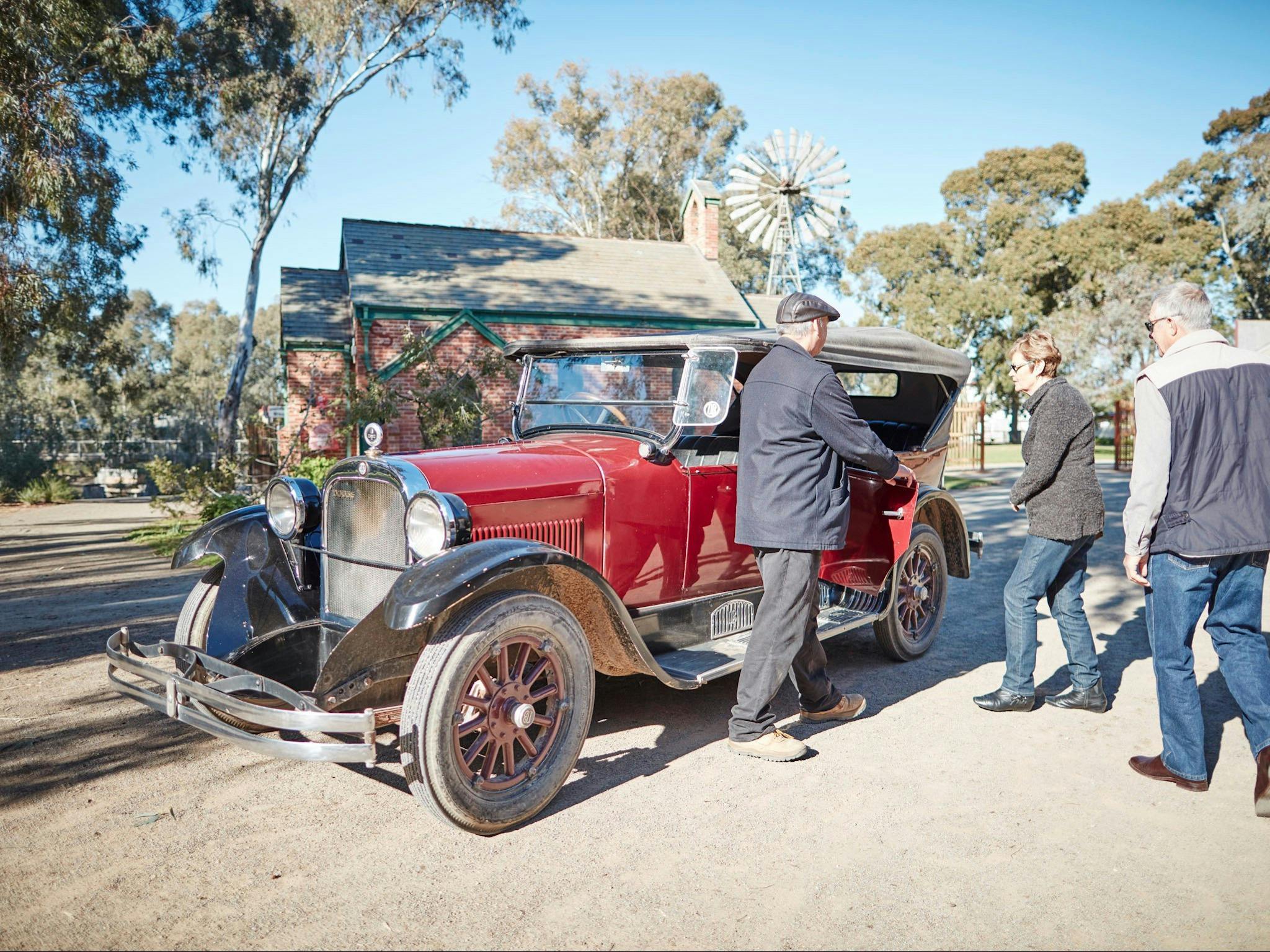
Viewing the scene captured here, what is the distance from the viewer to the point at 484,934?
103 inches

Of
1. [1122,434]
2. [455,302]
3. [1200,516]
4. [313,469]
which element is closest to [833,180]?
[1122,434]

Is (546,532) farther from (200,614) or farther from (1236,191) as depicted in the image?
(1236,191)

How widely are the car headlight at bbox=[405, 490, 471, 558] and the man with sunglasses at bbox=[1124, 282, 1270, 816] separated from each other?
266 centimetres

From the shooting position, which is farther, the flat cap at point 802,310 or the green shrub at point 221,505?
the green shrub at point 221,505

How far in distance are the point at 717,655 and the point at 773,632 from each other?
1.51 ft

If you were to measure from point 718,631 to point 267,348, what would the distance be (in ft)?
184

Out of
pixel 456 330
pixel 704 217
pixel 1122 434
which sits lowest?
pixel 1122 434

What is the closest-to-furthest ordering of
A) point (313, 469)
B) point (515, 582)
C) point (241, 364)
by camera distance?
point (515, 582) < point (313, 469) < point (241, 364)

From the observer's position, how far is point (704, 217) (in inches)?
928

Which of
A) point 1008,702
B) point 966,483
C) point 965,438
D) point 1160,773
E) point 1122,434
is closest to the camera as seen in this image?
point 1160,773

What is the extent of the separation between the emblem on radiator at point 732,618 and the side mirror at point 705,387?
98cm

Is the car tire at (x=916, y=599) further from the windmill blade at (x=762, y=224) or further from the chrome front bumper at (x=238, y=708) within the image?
Answer: the windmill blade at (x=762, y=224)

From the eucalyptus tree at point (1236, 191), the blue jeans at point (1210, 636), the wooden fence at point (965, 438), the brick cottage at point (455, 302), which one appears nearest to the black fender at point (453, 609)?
the blue jeans at point (1210, 636)

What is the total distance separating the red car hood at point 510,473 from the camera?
3.72 metres
